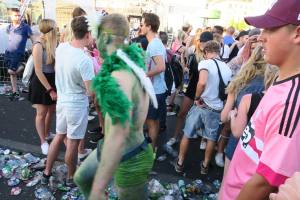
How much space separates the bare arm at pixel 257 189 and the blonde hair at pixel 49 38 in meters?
3.32

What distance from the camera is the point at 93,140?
4.77 metres

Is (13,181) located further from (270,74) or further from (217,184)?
(270,74)

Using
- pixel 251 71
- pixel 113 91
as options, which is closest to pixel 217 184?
pixel 251 71

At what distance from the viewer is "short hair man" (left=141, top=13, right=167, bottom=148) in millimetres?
3824

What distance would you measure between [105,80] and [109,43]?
0.33 metres

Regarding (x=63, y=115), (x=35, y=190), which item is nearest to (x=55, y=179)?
(x=35, y=190)

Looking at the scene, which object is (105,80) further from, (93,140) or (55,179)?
(93,140)

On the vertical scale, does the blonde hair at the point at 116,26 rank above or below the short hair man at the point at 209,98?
above

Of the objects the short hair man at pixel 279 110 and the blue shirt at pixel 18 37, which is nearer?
the short hair man at pixel 279 110

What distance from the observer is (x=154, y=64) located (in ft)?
12.8

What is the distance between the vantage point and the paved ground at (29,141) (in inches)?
149

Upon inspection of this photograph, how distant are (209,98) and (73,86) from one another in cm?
161

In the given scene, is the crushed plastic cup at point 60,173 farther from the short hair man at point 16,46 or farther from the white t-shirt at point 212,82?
the short hair man at point 16,46

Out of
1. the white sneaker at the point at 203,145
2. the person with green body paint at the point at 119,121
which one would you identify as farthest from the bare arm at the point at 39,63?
the white sneaker at the point at 203,145
